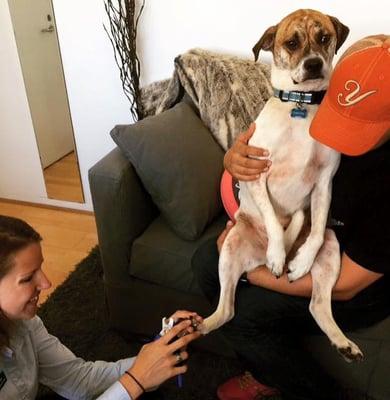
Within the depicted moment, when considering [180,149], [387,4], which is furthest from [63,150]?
[387,4]

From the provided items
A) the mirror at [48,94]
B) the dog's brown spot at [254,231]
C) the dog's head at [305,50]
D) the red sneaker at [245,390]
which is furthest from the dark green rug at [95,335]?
the dog's head at [305,50]

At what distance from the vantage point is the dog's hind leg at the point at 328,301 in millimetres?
1203

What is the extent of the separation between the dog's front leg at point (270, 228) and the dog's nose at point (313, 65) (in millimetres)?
317

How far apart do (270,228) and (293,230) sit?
0.10 m

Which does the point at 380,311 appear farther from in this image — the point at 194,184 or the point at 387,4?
the point at 387,4

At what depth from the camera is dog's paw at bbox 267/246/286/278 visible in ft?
4.24

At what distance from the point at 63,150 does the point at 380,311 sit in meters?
2.04

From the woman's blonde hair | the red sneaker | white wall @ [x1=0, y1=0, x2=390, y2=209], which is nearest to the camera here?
the woman's blonde hair

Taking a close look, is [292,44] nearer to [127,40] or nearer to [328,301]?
[328,301]

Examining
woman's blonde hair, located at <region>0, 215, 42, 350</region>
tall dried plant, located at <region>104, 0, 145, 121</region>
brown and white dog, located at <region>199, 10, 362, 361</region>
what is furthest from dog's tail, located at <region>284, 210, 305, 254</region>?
tall dried plant, located at <region>104, 0, 145, 121</region>

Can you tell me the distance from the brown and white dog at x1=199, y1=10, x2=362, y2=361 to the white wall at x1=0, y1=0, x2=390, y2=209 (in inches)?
29.4

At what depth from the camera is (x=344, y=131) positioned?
1.14 metres

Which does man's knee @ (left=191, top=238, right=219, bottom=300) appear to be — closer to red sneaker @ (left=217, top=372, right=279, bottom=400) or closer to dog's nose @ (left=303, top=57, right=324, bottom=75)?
red sneaker @ (left=217, top=372, right=279, bottom=400)

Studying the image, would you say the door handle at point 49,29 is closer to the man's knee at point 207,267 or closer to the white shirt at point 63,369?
the man's knee at point 207,267
